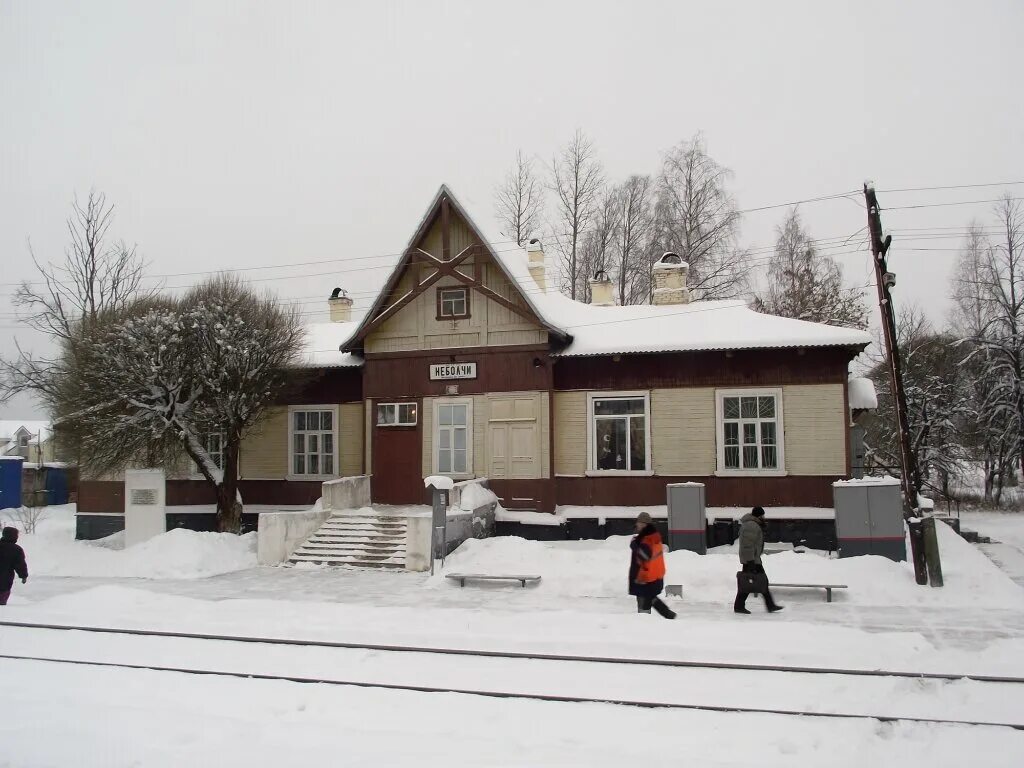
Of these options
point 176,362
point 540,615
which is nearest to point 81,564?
point 176,362

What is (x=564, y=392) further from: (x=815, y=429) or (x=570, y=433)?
(x=815, y=429)

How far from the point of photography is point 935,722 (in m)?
6.71

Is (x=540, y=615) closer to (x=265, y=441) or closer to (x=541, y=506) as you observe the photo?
(x=541, y=506)

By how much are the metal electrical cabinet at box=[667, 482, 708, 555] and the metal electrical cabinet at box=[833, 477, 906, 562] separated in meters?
2.66

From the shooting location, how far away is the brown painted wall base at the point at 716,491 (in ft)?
55.3

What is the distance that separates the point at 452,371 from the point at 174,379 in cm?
661

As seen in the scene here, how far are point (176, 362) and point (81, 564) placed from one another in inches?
196

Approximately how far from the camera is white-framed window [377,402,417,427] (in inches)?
750

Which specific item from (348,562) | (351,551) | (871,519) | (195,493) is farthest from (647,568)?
(195,493)

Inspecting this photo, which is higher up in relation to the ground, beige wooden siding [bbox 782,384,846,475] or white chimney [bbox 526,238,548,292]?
white chimney [bbox 526,238,548,292]

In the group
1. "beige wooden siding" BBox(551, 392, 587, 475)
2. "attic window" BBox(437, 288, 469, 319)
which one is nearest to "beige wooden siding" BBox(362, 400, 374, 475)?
"attic window" BBox(437, 288, 469, 319)

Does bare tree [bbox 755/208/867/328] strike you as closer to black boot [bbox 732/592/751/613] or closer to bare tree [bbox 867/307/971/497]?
bare tree [bbox 867/307/971/497]

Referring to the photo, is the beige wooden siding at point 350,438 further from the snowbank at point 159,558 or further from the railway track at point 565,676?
the railway track at point 565,676

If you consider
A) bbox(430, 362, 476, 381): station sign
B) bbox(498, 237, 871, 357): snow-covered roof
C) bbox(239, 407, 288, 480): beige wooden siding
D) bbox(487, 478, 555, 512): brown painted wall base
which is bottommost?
bbox(487, 478, 555, 512): brown painted wall base
